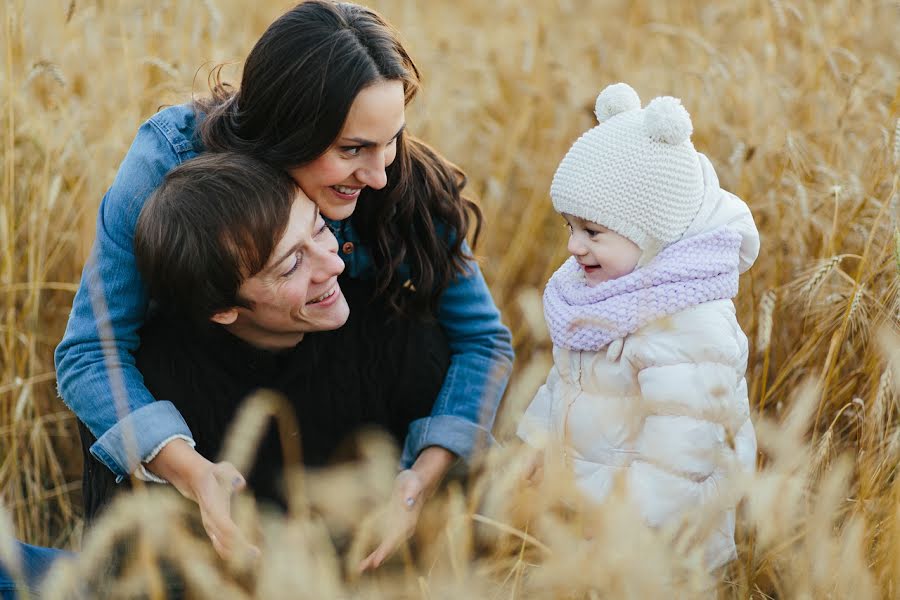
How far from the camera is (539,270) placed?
3.05 meters

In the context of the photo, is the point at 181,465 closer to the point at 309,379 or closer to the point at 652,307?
the point at 309,379

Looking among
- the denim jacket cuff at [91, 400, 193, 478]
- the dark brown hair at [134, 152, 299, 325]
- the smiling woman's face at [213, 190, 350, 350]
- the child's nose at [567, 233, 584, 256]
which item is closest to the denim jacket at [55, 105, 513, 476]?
the denim jacket cuff at [91, 400, 193, 478]

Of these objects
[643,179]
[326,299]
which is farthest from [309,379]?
[643,179]

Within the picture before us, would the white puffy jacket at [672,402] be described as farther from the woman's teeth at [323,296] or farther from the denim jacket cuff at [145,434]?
the denim jacket cuff at [145,434]

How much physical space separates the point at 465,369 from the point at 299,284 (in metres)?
0.52

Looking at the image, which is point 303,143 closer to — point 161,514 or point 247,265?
point 247,265

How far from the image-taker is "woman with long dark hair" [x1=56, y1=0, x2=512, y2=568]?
6.19ft

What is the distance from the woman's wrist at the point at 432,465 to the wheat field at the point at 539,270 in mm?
76

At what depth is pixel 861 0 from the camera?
293cm

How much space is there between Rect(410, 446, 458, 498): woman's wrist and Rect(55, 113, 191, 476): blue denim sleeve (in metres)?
0.51

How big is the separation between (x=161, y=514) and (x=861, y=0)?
2583mm

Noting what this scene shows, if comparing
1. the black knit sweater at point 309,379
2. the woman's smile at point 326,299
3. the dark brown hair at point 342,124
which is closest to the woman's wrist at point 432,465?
the black knit sweater at point 309,379

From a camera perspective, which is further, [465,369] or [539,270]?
[539,270]

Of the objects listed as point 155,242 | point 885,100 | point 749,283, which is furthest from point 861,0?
point 155,242
